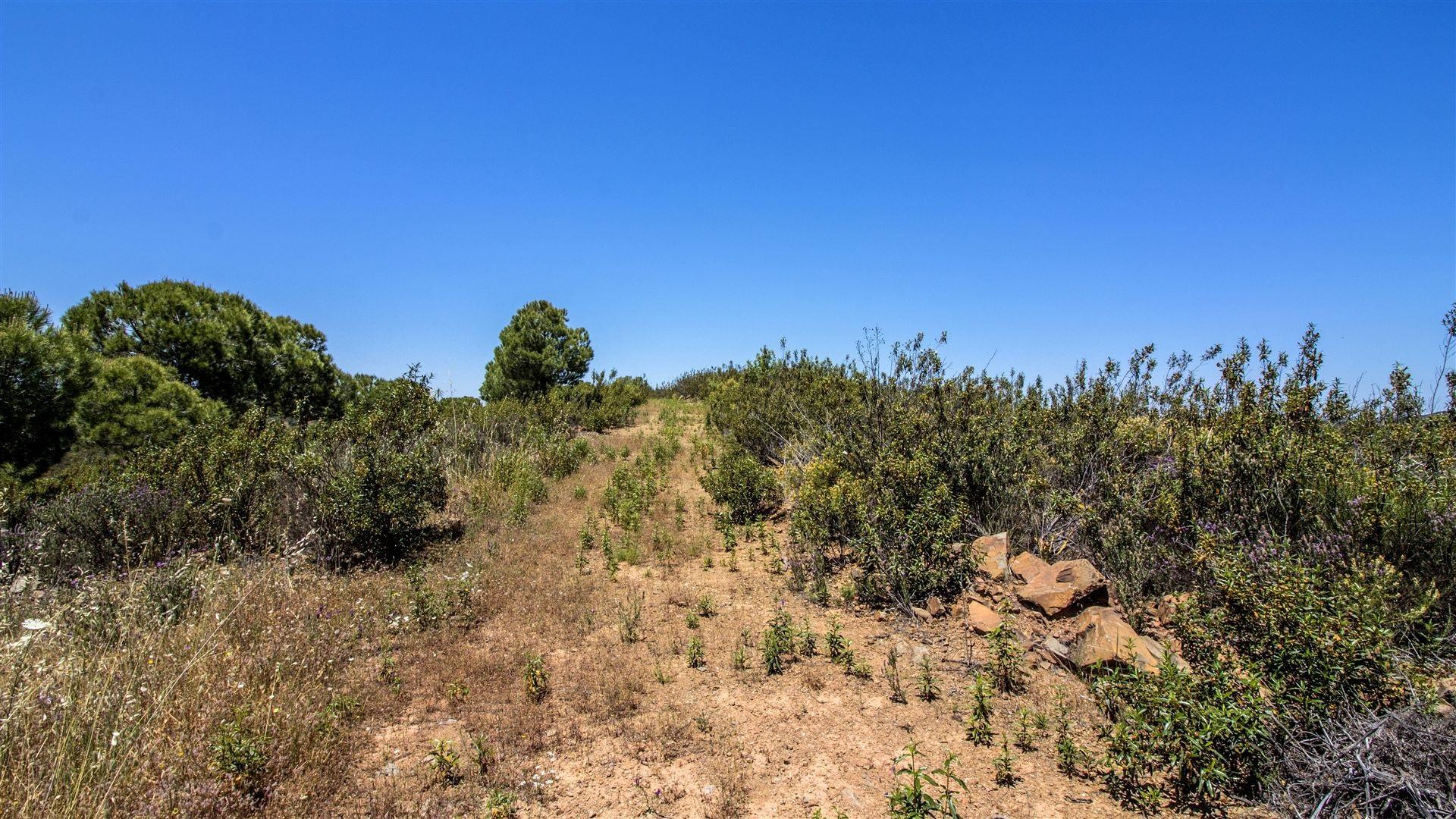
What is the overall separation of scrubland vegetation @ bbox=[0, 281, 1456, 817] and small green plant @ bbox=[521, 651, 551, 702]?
3 cm

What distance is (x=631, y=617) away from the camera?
536 centimetres

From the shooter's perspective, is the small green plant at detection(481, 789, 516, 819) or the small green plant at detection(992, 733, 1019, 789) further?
the small green plant at detection(992, 733, 1019, 789)

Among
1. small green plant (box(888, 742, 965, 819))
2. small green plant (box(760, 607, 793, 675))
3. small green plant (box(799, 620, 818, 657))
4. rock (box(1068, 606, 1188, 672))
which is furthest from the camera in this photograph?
small green plant (box(799, 620, 818, 657))

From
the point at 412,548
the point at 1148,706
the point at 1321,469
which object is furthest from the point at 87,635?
the point at 1321,469

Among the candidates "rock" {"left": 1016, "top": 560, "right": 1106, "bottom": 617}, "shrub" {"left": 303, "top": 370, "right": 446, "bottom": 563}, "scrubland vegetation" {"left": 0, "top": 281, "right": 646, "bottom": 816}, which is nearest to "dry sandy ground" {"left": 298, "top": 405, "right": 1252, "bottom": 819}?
"scrubland vegetation" {"left": 0, "top": 281, "right": 646, "bottom": 816}

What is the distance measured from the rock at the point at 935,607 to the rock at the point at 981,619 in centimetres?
26

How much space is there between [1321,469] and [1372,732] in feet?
8.76

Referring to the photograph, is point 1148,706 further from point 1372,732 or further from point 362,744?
point 362,744

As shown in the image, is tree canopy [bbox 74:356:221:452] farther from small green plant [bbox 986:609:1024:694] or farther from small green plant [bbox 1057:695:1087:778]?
small green plant [bbox 1057:695:1087:778]

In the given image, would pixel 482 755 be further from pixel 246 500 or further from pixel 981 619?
pixel 246 500

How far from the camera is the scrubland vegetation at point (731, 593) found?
278 centimetres

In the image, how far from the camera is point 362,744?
342 cm

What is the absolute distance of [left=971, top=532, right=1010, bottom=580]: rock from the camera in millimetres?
5215

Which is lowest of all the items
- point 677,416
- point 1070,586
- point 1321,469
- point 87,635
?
point 87,635
